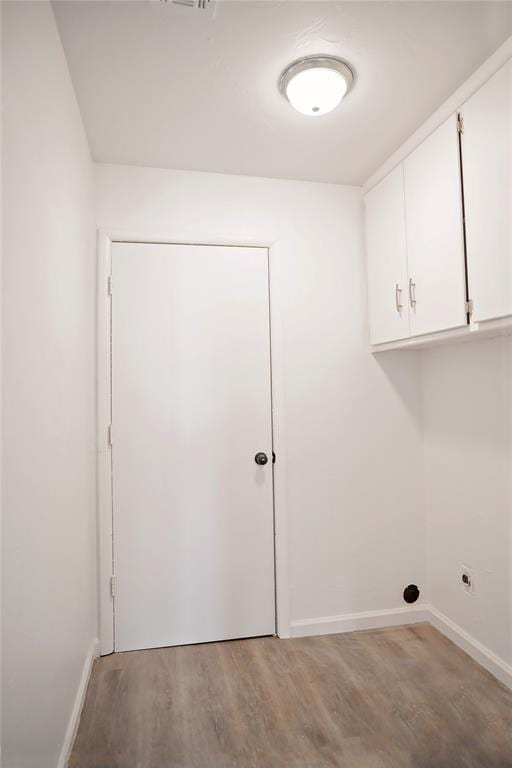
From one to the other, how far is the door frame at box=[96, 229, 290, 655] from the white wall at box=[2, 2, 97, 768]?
11.6 inches

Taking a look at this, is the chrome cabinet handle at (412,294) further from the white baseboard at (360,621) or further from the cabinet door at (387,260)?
the white baseboard at (360,621)

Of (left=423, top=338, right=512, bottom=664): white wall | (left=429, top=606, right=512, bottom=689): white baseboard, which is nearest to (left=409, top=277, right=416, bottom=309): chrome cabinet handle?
(left=423, top=338, right=512, bottom=664): white wall

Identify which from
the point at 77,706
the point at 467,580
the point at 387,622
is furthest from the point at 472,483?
the point at 77,706

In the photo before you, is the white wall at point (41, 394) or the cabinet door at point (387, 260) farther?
the cabinet door at point (387, 260)

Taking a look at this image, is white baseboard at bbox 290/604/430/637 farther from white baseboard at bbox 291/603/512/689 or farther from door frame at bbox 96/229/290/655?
door frame at bbox 96/229/290/655

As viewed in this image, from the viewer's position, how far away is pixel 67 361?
170 cm

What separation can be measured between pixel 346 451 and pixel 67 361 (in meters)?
1.58

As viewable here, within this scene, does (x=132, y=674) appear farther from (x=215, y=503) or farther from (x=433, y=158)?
(x=433, y=158)

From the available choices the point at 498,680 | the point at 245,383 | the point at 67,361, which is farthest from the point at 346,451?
the point at 67,361

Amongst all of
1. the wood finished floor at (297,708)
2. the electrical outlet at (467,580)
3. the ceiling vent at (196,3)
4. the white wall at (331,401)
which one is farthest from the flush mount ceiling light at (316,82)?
the wood finished floor at (297,708)

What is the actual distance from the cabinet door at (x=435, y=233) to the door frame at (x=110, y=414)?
72 centimetres

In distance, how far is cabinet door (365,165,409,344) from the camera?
7.59ft

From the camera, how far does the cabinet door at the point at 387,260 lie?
2312 millimetres

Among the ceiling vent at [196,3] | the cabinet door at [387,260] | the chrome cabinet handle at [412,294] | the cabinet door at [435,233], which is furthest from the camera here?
the cabinet door at [387,260]
